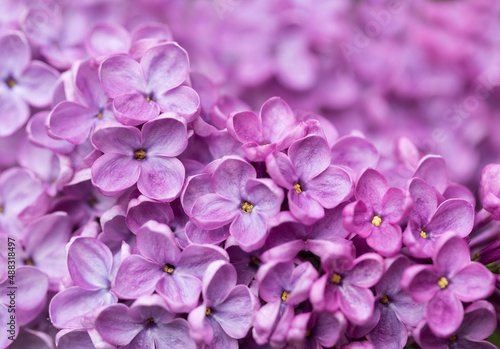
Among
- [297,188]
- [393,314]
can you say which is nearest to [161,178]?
[297,188]

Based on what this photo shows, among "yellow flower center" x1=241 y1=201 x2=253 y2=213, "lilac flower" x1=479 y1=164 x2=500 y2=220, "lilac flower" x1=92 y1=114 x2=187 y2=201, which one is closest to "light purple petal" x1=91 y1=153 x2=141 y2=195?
"lilac flower" x1=92 y1=114 x2=187 y2=201

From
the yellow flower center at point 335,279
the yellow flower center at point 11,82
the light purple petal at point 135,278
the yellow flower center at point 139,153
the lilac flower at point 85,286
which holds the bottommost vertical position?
the lilac flower at point 85,286

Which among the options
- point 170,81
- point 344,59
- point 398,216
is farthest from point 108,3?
point 398,216

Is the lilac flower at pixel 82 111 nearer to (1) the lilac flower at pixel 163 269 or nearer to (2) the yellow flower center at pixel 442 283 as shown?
(1) the lilac flower at pixel 163 269

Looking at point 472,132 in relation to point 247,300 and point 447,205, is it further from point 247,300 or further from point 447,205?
point 247,300

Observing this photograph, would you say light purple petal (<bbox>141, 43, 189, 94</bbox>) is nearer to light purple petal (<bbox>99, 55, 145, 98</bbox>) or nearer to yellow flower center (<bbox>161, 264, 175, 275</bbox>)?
light purple petal (<bbox>99, 55, 145, 98</bbox>)

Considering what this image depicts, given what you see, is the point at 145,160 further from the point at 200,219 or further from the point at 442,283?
the point at 442,283

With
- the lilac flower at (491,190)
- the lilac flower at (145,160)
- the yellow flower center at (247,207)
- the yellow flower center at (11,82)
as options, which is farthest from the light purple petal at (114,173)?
the lilac flower at (491,190)
